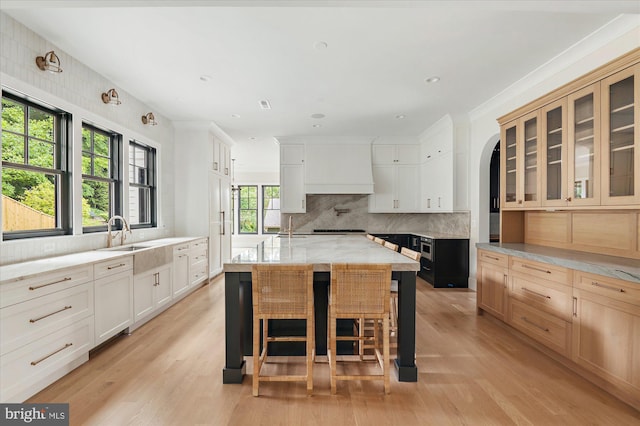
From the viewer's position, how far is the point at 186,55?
294cm

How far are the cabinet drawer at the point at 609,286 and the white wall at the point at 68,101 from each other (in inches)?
171

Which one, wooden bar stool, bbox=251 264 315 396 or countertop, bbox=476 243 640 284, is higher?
countertop, bbox=476 243 640 284

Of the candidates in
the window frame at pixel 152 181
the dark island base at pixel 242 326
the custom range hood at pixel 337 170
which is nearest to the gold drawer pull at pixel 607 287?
the dark island base at pixel 242 326

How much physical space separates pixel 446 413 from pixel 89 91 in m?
4.34

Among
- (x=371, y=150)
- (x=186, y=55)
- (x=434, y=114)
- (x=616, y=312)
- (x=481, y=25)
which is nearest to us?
(x=616, y=312)

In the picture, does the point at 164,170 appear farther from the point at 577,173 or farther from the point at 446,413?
the point at 577,173

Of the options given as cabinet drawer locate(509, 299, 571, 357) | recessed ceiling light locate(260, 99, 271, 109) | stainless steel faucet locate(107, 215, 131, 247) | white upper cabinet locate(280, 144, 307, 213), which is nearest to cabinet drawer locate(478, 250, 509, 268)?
cabinet drawer locate(509, 299, 571, 357)

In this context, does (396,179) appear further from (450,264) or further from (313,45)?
(313,45)

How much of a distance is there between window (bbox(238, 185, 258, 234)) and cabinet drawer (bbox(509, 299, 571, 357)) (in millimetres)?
8164

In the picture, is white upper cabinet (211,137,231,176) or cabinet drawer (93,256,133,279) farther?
white upper cabinet (211,137,231,176)

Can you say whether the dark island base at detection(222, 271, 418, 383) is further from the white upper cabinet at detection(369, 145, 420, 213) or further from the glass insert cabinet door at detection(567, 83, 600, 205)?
the white upper cabinet at detection(369, 145, 420, 213)

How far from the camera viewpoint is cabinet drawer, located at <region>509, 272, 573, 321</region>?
2410 mm

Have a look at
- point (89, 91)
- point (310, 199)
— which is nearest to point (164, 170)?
point (89, 91)

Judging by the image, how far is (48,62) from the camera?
104 inches
